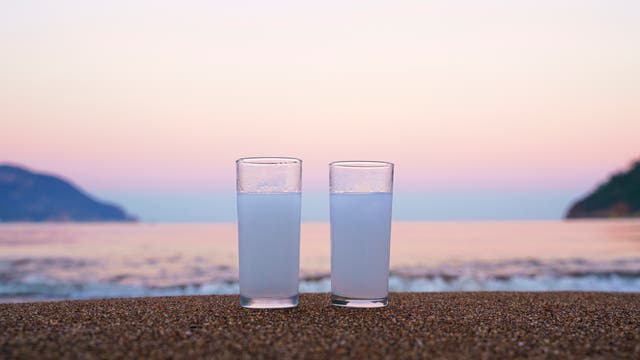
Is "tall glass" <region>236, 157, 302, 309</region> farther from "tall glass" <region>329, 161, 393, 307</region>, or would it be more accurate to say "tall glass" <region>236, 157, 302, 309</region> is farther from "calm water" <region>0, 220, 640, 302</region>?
"calm water" <region>0, 220, 640, 302</region>

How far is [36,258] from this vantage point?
15.3m

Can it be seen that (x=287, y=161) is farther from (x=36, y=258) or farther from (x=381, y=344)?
(x=36, y=258)

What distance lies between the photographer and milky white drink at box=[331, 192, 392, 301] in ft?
15.8

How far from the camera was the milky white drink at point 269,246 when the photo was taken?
470cm

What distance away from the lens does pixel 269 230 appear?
4746 millimetres

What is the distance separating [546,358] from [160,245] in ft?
56.7

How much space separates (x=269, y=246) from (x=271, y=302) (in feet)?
1.30

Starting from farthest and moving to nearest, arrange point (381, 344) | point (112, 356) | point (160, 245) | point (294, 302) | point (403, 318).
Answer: point (160, 245)
point (294, 302)
point (403, 318)
point (381, 344)
point (112, 356)

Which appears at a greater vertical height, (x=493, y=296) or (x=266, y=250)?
(x=266, y=250)

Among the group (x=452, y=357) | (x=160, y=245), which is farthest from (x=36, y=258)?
(x=452, y=357)

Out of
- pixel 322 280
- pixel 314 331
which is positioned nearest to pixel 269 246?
pixel 314 331

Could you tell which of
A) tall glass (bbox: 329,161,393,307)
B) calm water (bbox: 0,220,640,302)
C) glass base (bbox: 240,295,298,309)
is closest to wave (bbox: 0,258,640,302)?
calm water (bbox: 0,220,640,302)

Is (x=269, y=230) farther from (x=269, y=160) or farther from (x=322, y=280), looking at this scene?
(x=322, y=280)

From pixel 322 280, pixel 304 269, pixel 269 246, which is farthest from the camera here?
pixel 304 269
